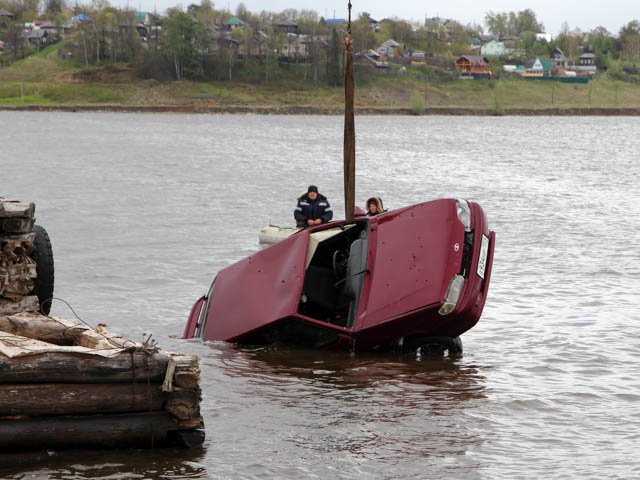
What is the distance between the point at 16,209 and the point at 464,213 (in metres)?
5.05

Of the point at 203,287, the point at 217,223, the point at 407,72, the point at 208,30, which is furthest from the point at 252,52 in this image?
the point at 203,287

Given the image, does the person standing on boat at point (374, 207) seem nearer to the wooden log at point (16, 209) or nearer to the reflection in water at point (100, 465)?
the wooden log at point (16, 209)

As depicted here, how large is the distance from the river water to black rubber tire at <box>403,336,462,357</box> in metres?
0.24

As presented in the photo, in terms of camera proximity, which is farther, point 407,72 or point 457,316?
point 407,72

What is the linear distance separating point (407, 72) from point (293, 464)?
173010mm

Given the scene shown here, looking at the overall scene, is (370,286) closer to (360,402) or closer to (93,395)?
(360,402)

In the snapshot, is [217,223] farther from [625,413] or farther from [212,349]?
[625,413]

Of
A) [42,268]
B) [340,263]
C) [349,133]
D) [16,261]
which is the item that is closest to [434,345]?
[340,263]

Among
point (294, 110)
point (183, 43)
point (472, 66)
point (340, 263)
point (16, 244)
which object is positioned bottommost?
point (294, 110)

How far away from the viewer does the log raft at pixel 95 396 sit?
8211 mm

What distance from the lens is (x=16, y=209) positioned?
446 inches

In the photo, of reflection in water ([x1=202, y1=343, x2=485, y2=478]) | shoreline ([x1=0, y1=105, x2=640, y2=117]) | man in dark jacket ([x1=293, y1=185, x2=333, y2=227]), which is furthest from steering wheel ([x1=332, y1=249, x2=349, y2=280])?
shoreline ([x1=0, y1=105, x2=640, y2=117])

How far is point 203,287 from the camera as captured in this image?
1931 cm

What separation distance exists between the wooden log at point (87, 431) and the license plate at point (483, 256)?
4.82 metres
